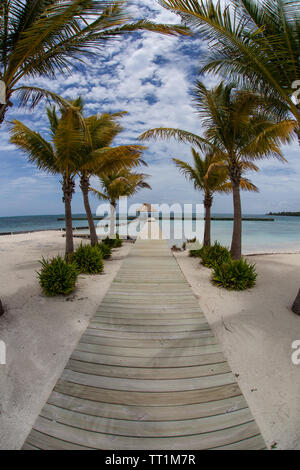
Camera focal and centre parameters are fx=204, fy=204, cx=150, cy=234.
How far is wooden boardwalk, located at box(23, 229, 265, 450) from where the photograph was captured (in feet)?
6.33

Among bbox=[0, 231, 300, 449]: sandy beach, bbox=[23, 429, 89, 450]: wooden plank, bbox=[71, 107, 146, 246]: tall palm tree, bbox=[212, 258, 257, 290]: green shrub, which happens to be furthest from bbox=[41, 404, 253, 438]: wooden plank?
bbox=[71, 107, 146, 246]: tall palm tree

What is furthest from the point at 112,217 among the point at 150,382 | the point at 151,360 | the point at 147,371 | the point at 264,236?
the point at 264,236

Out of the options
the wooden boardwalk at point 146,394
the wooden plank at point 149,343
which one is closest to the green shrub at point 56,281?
the wooden boardwalk at point 146,394

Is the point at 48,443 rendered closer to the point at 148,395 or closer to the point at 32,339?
the point at 148,395

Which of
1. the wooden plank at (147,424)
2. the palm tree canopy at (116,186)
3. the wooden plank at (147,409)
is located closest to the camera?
the wooden plank at (147,424)

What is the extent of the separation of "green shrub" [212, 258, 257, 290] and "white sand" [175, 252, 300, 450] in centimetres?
24

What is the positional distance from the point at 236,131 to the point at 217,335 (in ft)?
22.2

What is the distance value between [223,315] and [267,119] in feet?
21.5

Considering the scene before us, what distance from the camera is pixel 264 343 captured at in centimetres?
336

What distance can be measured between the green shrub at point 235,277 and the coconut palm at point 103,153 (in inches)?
220

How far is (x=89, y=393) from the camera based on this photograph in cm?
235

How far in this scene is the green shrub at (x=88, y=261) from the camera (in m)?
6.79

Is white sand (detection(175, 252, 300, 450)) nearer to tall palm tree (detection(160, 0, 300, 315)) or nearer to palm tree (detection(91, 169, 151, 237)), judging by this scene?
tall palm tree (detection(160, 0, 300, 315))

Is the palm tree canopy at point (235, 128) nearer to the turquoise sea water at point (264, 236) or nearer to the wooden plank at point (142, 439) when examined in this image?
the wooden plank at point (142, 439)
